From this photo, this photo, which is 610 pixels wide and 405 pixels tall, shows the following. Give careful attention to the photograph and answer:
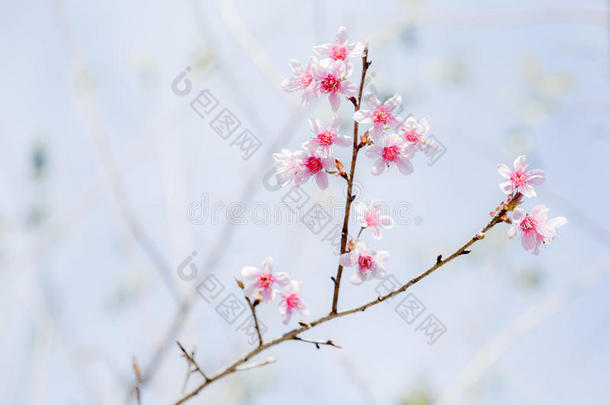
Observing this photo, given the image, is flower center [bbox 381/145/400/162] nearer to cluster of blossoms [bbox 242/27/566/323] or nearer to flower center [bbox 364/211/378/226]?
cluster of blossoms [bbox 242/27/566/323]

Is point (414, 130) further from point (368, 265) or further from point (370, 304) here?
point (370, 304)

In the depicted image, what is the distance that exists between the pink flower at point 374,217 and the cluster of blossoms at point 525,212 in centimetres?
45

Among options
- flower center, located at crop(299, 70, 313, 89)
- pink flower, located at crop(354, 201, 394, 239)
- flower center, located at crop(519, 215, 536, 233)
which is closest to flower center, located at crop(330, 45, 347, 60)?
flower center, located at crop(299, 70, 313, 89)

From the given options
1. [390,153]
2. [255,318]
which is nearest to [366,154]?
[390,153]

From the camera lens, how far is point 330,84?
1.73 m

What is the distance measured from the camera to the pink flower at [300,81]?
177cm

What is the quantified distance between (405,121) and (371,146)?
0.17m

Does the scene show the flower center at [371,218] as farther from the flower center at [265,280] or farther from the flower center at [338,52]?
the flower center at [338,52]

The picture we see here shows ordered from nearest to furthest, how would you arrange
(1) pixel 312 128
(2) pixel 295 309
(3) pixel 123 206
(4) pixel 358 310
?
(4) pixel 358 310 < (1) pixel 312 128 < (2) pixel 295 309 < (3) pixel 123 206

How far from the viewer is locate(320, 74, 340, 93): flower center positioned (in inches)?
67.6

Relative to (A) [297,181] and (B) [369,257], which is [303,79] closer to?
(A) [297,181]

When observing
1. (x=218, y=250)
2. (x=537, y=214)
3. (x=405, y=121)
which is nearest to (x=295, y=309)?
(x=405, y=121)

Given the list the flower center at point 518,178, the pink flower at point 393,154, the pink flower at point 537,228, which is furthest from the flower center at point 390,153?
the pink flower at point 537,228

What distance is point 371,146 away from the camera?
176 cm
